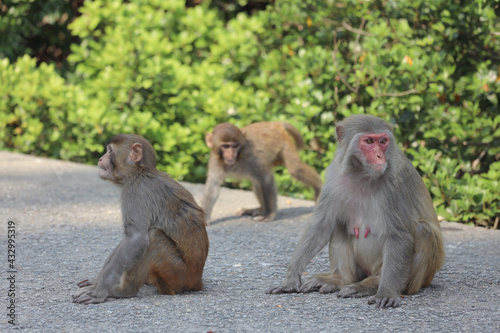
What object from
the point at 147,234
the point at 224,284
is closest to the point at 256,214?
the point at 224,284

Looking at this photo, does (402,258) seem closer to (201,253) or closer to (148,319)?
(201,253)

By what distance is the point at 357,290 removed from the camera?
177 inches

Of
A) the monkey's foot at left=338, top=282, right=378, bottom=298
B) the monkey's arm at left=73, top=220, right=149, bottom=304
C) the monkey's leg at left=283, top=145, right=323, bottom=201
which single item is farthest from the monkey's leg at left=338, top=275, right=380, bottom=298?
the monkey's leg at left=283, top=145, right=323, bottom=201

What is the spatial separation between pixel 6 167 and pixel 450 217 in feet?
19.2

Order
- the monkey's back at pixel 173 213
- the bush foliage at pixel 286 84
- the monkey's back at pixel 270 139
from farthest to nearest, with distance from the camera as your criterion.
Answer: the bush foliage at pixel 286 84 < the monkey's back at pixel 270 139 < the monkey's back at pixel 173 213

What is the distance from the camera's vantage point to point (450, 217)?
7.20 metres

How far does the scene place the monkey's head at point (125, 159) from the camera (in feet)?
15.0

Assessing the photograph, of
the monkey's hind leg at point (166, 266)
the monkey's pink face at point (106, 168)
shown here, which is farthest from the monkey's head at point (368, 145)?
the monkey's pink face at point (106, 168)

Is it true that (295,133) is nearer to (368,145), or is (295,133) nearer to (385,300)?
(368,145)

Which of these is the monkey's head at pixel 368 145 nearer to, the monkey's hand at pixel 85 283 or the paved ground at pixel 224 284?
the paved ground at pixel 224 284

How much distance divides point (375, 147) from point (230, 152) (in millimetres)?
3060

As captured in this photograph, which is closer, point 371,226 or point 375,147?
point 375,147

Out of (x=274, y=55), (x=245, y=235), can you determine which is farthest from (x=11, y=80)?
(x=245, y=235)

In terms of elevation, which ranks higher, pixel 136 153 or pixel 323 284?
pixel 136 153
